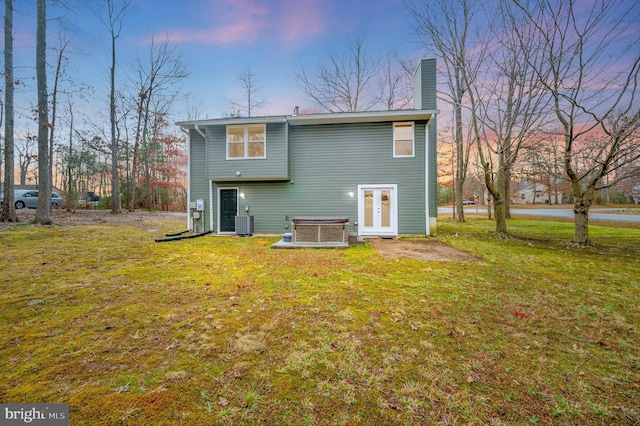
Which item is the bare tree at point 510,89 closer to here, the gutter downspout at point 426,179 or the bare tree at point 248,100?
the gutter downspout at point 426,179

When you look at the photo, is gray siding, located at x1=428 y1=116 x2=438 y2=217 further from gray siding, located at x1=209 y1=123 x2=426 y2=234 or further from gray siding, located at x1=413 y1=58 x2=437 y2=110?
gray siding, located at x1=413 y1=58 x2=437 y2=110

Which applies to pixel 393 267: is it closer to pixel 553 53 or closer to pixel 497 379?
pixel 497 379

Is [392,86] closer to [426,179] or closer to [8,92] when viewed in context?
[426,179]

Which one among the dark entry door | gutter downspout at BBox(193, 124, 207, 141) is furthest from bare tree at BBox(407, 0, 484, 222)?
gutter downspout at BBox(193, 124, 207, 141)

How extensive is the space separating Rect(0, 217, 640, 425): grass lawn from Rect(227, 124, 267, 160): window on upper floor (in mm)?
5995

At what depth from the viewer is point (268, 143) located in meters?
9.75

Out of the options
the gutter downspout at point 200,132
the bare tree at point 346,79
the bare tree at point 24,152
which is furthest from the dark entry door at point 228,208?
the bare tree at point 24,152

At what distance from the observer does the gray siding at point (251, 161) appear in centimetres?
963

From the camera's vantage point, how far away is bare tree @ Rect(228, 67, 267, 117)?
19.8 meters

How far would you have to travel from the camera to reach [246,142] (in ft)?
32.4

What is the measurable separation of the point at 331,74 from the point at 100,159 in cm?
2025

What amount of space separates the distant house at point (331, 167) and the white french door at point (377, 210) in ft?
0.13

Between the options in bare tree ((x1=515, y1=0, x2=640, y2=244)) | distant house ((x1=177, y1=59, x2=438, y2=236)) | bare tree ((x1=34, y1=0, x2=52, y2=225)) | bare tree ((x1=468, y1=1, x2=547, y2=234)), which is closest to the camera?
bare tree ((x1=515, y1=0, x2=640, y2=244))

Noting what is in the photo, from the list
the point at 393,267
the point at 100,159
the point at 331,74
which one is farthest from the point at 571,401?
the point at 100,159
